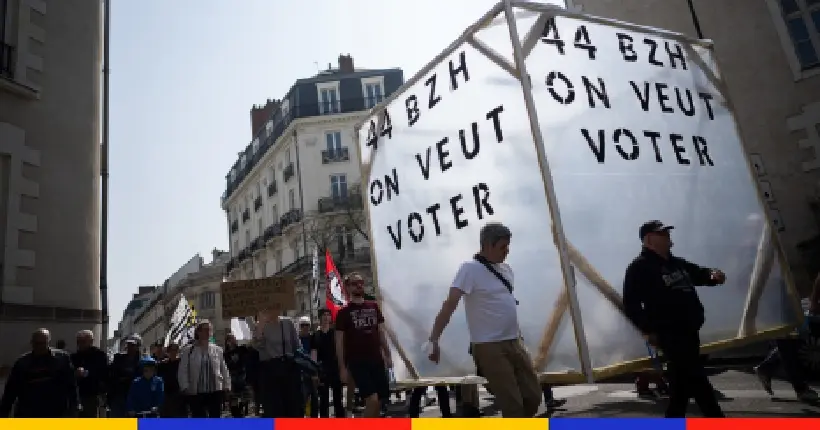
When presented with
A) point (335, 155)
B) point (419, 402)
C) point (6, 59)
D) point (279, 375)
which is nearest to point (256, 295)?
point (279, 375)

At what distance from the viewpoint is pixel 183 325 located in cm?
1428

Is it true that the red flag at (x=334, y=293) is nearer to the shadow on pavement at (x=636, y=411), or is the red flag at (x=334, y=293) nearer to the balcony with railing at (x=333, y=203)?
the shadow on pavement at (x=636, y=411)

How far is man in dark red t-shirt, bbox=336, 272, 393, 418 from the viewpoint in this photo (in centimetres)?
537

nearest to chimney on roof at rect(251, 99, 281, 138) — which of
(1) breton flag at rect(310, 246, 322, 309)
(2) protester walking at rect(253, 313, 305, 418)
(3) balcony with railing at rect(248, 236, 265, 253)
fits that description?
(3) balcony with railing at rect(248, 236, 265, 253)

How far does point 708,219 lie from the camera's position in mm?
4141

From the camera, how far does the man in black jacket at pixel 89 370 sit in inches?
270

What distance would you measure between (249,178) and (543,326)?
48161mm

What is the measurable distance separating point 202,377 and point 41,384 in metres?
1.88

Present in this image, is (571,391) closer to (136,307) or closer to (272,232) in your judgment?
(272,232)

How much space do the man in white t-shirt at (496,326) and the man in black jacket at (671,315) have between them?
0.71 metres

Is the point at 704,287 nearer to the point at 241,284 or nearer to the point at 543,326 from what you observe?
the point at 543,326

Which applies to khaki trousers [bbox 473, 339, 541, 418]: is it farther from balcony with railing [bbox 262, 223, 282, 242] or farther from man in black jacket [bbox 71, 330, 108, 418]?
balcony with railing [bbox 262, 223, 282, 242]

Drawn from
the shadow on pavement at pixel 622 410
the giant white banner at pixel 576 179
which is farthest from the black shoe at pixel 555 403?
the giant white banner at pixel 576 179

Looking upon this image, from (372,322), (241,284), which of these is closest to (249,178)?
(241,284)
